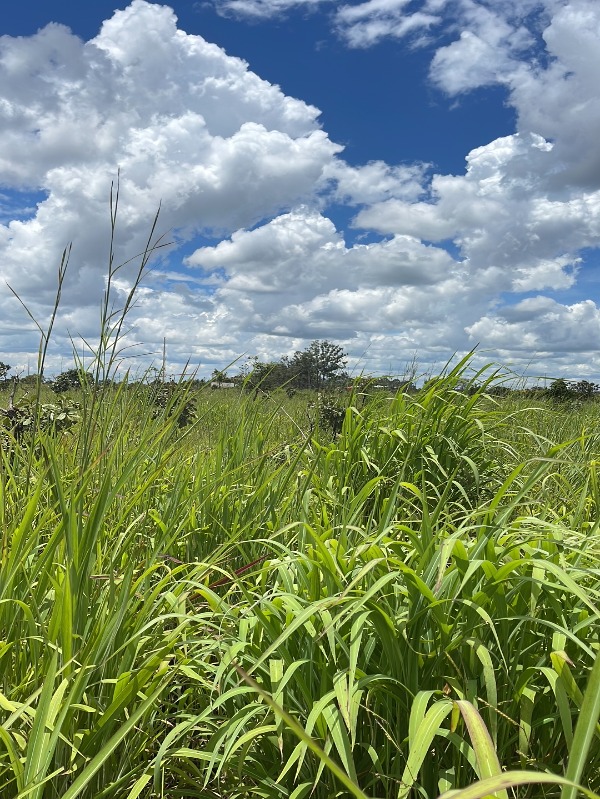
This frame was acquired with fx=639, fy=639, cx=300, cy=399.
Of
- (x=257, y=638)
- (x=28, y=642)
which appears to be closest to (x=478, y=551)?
(x=257, y=638)

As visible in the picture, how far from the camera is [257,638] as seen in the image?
1918 millimetres

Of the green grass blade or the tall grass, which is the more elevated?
the green grass blade

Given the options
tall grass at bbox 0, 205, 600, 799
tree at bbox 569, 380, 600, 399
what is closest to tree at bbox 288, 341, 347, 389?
tall grass at bbox 0, 205, 600, 799

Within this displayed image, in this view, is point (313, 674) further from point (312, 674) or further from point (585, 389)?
point (585, 389)

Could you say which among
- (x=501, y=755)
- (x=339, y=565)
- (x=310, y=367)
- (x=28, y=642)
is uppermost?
(x=310, y=367)

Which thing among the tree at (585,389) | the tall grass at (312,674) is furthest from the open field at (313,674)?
the tree at (585,389)

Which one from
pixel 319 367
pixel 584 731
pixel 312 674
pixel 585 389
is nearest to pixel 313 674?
pixel 312 674

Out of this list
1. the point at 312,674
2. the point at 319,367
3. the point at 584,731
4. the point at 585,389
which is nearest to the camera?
the point at 584,731

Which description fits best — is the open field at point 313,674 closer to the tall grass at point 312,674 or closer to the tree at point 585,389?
the tall grass at point 312,674

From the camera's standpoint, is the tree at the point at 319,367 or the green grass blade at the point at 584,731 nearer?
the green grass blade at the point at 584,731

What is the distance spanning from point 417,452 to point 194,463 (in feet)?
4.45

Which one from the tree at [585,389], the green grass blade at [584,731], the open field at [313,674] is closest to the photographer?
the green grass blade at [584,731]

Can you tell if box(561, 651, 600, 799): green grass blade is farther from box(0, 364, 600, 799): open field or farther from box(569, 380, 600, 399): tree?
box(569, 380, 600, 399): tree

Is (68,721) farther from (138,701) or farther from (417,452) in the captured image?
(417,452)
